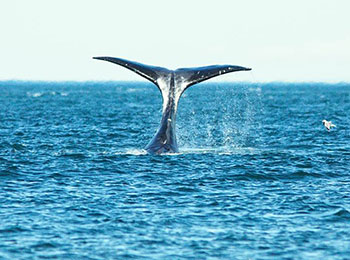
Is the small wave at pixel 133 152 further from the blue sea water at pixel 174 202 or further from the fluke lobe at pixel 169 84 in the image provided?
the fluke lobe at pixel 169 84

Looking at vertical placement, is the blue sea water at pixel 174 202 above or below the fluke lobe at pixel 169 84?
below

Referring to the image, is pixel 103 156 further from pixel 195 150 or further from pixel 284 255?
pixel 284 255

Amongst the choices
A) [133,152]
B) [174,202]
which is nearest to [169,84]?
[133,152]

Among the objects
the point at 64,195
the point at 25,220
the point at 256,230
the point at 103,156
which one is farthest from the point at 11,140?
the point at 256,230

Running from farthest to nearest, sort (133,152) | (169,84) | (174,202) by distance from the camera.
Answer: (133,152) < (169,84) < (174,202)

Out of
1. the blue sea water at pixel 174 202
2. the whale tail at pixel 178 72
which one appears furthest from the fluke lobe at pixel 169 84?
the blue sea water at pixel 174 202

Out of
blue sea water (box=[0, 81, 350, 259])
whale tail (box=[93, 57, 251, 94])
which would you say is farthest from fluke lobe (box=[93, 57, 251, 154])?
blue sea water (box=[0, 81, 350, 259])

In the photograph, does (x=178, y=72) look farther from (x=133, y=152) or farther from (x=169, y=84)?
(x=133, y=152)

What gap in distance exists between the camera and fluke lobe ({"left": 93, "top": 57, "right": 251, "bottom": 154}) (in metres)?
25.4

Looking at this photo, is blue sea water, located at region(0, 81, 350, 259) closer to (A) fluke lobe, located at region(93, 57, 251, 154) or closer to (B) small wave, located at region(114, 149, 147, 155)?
(B) small wave, located at region(114, 149, 147, 155)

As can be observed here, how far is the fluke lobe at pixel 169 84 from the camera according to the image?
1001 inches

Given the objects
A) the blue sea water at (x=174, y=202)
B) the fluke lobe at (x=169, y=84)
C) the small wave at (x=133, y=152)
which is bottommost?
the blue sea water at (x=174, y=202)

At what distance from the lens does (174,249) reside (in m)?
14.3

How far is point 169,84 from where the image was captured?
2622 centimetres
